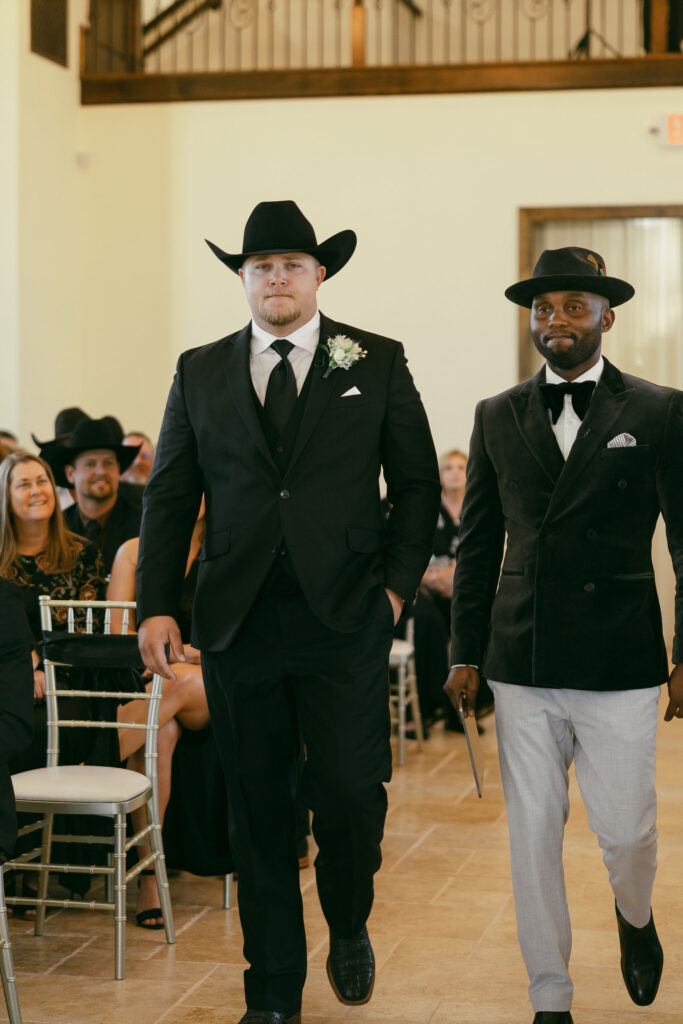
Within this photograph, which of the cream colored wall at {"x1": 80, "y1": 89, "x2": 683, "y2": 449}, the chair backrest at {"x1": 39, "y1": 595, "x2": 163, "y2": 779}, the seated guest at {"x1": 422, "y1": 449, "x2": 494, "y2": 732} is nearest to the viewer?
the chair backrest at {"x1": 39, "y1": 595, "x2": 163, "y2": 779}

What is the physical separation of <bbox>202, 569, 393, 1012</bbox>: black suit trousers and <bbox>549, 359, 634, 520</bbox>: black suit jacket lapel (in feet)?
1.56

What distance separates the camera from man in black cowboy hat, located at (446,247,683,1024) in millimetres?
2887

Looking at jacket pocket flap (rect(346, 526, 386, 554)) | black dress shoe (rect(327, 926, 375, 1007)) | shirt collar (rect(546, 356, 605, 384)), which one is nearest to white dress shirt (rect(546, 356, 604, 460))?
shirt collar (rect(546, 356, 605, 384))

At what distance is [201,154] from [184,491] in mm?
7362

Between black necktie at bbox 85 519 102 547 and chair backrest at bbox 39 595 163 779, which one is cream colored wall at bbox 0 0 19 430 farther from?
chair backrest at bbox 39 595 163 779

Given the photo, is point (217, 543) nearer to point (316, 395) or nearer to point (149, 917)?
point (316, 395)

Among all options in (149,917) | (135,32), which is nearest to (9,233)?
(135,32)

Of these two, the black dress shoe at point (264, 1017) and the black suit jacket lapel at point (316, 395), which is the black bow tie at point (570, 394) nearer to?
the black suit jacket lapel at point (316, 395)

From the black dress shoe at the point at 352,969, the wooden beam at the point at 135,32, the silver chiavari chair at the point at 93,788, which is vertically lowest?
the black dress shoe at the point at 352,969

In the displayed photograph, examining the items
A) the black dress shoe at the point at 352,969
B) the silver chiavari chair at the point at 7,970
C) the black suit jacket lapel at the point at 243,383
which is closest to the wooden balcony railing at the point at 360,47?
the black suit jacket lapel at the point at 243,383

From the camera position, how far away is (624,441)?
289 centimetres

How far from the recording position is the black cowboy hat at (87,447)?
19.3 ft

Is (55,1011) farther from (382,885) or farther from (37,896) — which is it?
(382,885)

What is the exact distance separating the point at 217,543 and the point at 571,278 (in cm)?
99
